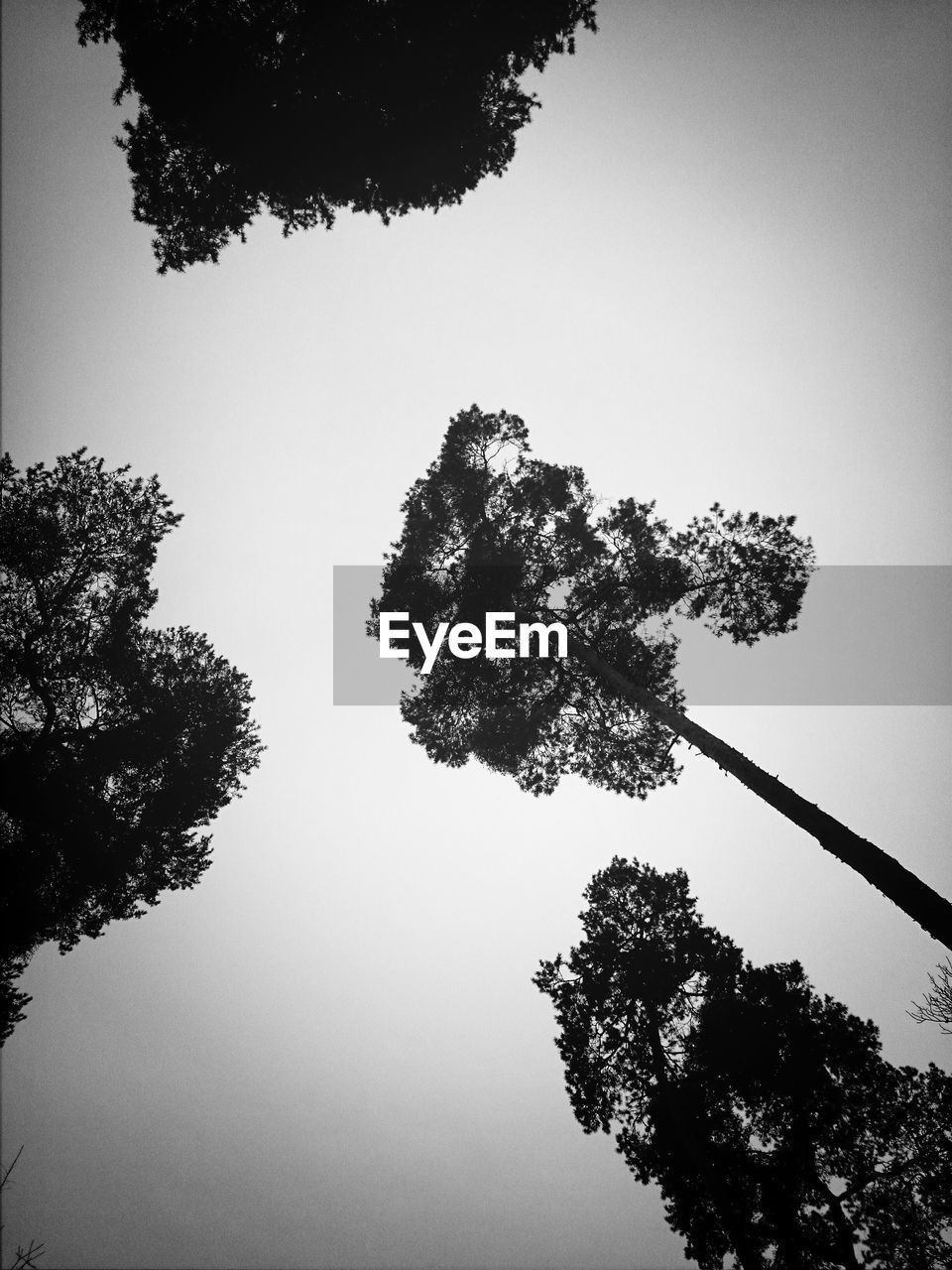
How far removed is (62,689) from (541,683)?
31.4 feet

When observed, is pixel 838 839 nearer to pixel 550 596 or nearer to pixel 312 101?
pixel 550 596

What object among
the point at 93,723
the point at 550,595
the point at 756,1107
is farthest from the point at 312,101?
the point at 756,1107

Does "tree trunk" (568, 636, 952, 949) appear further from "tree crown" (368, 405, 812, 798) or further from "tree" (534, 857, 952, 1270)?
"tree" (534, 857, 952, 1270)

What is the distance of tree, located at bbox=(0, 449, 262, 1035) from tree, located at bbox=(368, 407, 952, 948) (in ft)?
14.8

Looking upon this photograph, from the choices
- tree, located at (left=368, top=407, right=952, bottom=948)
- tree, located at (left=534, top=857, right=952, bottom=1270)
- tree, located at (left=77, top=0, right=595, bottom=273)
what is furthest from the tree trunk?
tree, located at (left=77, top=0, right=595, bottom=273)

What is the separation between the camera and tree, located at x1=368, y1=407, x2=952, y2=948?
9258 mm

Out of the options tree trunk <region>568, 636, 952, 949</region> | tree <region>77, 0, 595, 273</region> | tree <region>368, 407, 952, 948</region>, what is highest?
tree <region>77, 0, 595, 273</region>

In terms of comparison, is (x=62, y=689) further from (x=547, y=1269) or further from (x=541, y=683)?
→ (x=547, y=1269)

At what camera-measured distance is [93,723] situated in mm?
9312

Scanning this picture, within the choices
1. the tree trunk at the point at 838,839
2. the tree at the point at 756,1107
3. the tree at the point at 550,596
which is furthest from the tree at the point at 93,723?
the tree trunk at the point at 838,839

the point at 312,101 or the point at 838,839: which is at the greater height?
the point at 312,101

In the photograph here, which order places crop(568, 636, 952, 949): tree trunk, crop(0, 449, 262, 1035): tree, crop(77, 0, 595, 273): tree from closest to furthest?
1. crop(568, 636, 952, 949): tree trunk
2. crop(77, 0, 595, 273): tree
3. crop(0, 449, 262, 1035): tree

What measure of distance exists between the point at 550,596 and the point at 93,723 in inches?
379

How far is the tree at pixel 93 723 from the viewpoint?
27.2 feet
